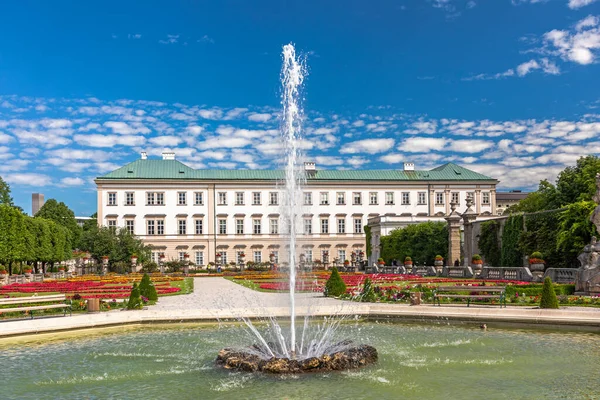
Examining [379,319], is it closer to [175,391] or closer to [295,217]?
[295,217]

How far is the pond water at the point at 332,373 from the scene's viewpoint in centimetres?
828

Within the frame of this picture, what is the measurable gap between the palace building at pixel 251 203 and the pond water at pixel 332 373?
46499 mm

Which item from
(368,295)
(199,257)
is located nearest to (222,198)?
(199,257)

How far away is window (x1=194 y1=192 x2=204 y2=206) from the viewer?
205 ft

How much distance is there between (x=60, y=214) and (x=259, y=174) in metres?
24.1

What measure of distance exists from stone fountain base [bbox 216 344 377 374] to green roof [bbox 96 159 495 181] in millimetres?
50805

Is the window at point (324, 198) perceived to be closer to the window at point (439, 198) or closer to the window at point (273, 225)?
the window at point (273, 225)

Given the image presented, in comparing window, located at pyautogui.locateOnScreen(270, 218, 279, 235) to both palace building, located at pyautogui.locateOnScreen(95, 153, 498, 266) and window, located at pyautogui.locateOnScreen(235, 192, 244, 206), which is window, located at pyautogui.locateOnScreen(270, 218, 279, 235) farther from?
window, located at pyautogui.locateOnScreen(235, 192, 244, 206)

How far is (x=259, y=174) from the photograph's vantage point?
216ft

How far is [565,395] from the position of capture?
7949 millimetres

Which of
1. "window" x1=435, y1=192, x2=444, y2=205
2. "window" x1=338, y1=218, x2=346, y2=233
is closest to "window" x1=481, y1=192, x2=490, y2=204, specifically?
"window" x1=435, y1=192, x2=444, y2=205

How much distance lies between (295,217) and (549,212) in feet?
78.8

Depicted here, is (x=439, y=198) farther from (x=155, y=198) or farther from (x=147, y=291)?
(x=147, y=291)

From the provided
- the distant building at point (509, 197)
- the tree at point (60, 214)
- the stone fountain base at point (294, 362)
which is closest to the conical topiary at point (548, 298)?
the stone fountain base at point (294, 362)
